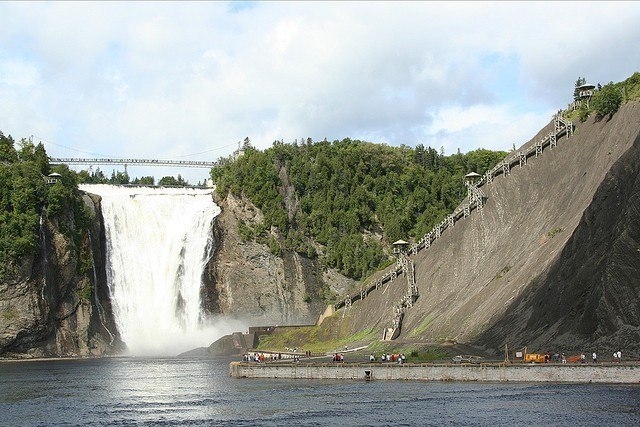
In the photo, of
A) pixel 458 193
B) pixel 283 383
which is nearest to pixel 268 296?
pixel 458 193

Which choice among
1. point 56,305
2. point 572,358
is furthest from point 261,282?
point 572,358

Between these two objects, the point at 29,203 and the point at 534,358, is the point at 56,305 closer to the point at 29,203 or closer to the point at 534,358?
the point at 29,203

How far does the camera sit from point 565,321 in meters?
74.7

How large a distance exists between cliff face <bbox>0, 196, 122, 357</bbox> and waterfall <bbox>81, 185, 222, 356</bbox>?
3867 mm

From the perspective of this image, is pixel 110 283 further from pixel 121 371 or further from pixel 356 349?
pixel 356 349

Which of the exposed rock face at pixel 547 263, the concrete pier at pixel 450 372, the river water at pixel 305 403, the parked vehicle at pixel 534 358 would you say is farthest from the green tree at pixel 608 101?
the river water at pixel 305 403

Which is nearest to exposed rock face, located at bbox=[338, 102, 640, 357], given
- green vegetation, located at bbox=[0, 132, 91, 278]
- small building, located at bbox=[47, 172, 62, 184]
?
green vegetation, located at bbox=[0, 132, 91, 278]

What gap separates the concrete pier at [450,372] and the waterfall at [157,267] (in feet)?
187

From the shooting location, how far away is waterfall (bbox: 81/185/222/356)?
5689 inches

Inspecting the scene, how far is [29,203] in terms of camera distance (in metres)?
133

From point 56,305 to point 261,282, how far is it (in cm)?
3570

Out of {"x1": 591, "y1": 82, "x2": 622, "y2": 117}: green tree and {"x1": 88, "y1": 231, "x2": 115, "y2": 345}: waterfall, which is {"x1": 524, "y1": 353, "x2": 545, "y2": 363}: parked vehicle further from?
{"x1": 88, "y1": 231, "x2": 115, "y2": 345}: waterfall

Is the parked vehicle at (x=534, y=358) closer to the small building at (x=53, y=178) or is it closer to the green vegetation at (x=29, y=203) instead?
the green vegetation at (x=29, y=203)

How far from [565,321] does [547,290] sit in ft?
14.4
